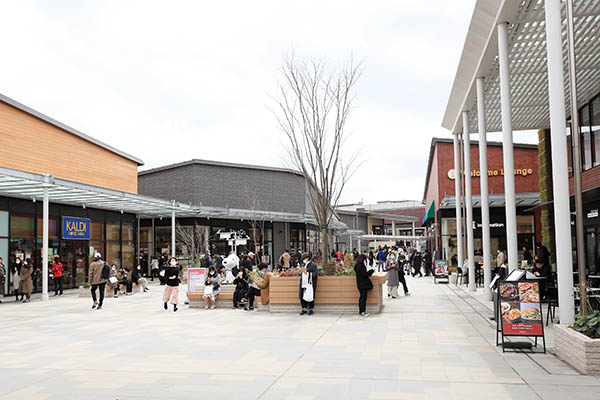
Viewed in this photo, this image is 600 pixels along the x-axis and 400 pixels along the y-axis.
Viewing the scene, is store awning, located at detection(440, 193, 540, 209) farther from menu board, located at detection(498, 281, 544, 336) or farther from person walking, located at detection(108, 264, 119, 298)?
menu board, located at detection(498, 281, 544, 336)

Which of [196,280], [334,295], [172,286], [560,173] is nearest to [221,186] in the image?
[196,280]

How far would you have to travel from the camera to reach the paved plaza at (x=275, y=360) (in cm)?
610

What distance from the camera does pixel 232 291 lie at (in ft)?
51.3

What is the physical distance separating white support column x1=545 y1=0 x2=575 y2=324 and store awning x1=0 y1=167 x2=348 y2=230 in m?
13.7

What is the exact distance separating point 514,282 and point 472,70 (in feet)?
30.5

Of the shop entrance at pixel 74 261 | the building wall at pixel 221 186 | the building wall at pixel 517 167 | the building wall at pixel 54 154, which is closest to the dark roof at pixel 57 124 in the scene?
the building wall at pixel 54 154

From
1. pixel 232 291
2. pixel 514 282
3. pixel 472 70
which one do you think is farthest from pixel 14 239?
pixel 514 282

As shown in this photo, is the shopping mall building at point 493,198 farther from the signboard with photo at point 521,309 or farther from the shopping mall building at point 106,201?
the signboard with photo at point 521,309

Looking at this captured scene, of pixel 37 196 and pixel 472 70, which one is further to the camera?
pixel 37 196

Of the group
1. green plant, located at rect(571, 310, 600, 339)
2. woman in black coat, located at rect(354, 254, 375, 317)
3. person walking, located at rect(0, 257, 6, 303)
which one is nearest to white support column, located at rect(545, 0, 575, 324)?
green plant, located at rect(571, 310, 600, 339)

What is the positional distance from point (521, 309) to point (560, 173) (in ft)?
7.28

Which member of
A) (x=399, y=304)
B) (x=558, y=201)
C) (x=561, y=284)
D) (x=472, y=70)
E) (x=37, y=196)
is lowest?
(x=399, y=304)

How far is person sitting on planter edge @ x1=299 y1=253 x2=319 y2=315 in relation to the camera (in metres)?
13.0

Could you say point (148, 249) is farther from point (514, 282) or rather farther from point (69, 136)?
point (514, 282)
